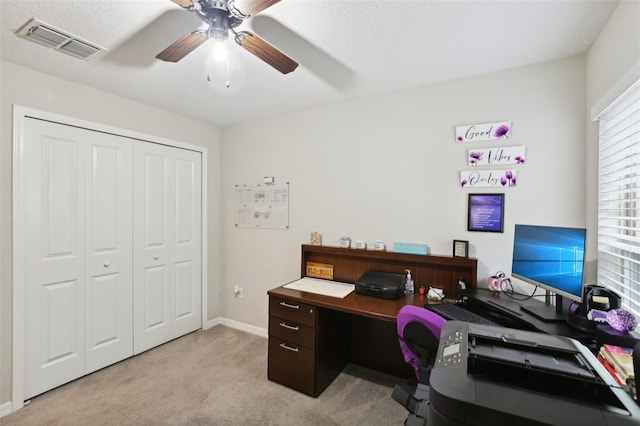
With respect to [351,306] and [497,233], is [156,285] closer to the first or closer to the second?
[351,306]

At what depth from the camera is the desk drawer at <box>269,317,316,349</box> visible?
2.16 m

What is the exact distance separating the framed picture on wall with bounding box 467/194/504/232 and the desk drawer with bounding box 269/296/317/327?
1.34 m

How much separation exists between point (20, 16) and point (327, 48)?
1648 mm

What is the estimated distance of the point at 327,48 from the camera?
1.81 m

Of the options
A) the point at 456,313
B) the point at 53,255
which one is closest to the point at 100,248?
the point at 53,255

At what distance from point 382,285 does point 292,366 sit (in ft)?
3.04

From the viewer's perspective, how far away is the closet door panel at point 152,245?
9.05 ft

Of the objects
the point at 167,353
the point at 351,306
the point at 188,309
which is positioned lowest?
the point at 167,353

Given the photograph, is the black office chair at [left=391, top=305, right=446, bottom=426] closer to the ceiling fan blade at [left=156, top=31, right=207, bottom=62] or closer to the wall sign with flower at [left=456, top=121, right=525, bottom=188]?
the wall sign with flower at [left=456, top=121, right=525, bottom=188]

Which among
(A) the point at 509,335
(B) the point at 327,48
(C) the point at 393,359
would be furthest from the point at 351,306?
(B) the point at 327,48

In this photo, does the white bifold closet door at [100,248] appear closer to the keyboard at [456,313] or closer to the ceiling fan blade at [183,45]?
the ceiling fan blade at [183,45]

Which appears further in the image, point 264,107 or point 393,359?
point 264,107

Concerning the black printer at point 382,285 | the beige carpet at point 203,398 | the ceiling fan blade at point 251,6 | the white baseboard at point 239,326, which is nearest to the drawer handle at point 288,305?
the black printer at point 382,285

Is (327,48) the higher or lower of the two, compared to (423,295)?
higher
